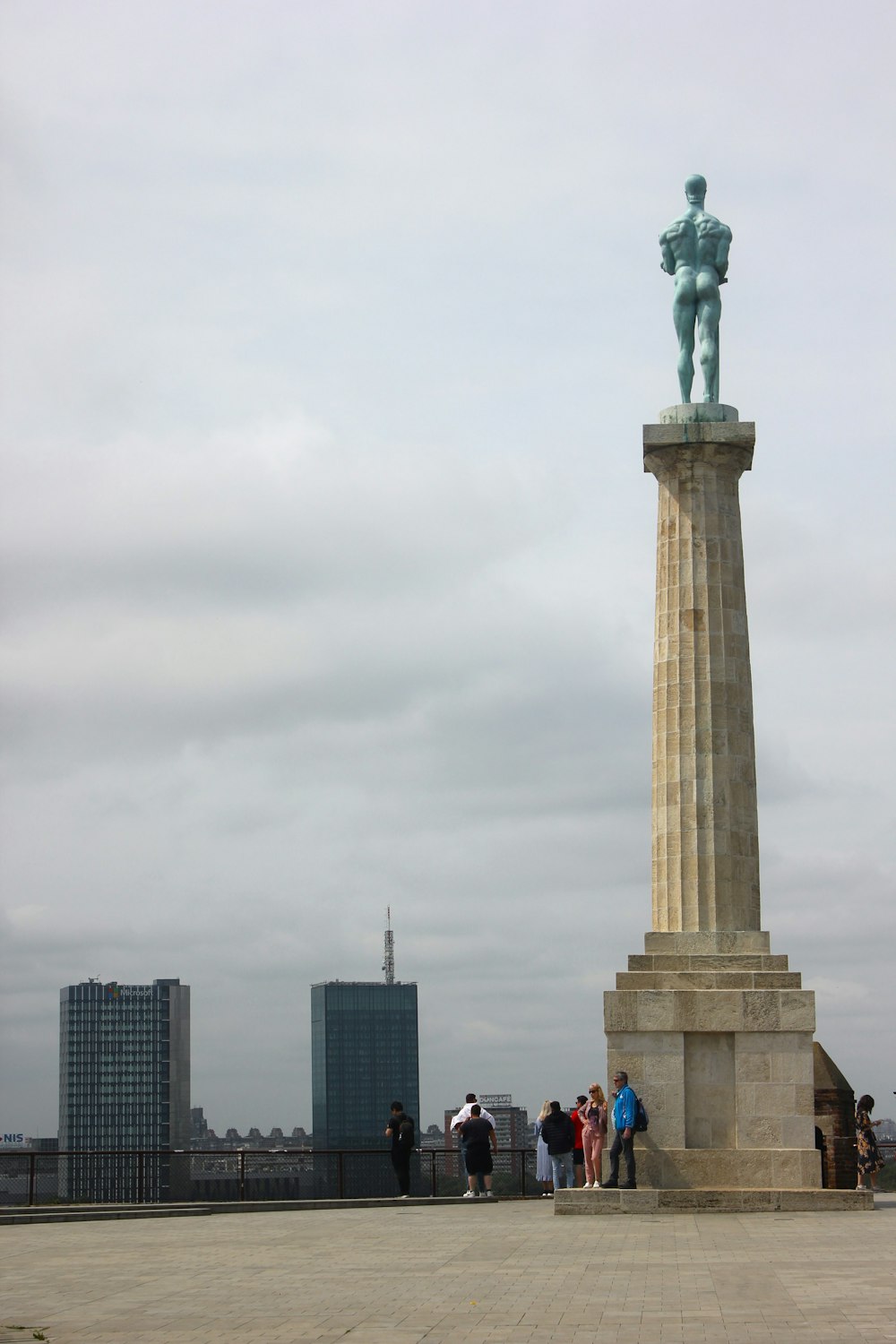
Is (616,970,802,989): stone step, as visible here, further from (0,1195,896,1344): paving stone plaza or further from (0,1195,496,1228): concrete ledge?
(0,1195,496,1228): concrete ledge

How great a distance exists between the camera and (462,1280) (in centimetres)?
1761

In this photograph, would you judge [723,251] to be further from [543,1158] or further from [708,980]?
[543,1158]

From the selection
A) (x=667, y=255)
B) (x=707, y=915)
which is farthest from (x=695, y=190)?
(x=707, y=915)

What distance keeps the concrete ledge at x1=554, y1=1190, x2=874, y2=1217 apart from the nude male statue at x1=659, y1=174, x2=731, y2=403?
13.1 metres

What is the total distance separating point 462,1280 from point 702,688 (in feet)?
43.3

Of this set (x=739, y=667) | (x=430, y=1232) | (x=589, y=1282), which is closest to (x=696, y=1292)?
(x=589, y=1282)

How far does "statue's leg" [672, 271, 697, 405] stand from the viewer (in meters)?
30.5

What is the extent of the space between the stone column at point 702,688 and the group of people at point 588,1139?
309 cm

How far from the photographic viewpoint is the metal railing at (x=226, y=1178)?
29.8 meters

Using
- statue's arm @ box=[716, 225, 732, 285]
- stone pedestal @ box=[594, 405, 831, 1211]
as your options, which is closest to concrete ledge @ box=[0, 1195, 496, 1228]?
stone pedestal @ box=[594, 405, 831, 1211]

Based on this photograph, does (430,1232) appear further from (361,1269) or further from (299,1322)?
(299,1322)

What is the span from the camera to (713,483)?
1164 inches

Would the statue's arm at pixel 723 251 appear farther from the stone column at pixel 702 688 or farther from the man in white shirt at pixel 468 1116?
the man in white shirt at pixel 468 1116

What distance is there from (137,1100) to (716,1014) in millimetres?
181918
